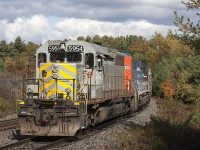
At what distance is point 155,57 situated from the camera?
5975 cm

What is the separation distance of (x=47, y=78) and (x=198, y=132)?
646cm

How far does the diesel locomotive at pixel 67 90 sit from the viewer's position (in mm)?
11773

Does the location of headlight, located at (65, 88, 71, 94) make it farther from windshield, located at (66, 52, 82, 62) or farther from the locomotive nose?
windshield, located at (66, 52, 82, 62)

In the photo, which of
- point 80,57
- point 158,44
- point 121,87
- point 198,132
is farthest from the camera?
point 158,44

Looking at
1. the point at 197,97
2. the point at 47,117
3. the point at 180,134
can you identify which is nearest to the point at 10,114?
the point at 47,117

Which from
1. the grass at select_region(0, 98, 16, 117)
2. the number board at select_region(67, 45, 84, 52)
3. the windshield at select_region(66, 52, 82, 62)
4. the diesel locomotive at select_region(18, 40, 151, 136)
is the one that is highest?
the number board at select_region(67, 45, 84, 52)

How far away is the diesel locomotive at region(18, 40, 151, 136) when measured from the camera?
11773mm

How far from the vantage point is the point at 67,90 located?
41.5 ft

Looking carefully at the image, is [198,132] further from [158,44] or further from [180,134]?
[158,44]

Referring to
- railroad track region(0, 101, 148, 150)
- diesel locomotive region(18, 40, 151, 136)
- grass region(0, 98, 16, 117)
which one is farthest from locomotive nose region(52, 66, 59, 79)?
grass region(0, 98, 16, 117)

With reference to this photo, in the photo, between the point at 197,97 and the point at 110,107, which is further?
A: the point at 110,107

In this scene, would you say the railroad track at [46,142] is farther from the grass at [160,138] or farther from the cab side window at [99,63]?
the cab side window at [99,63]

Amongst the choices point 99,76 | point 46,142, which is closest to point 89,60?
point 99,76

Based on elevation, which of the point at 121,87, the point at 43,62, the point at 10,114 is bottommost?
the point at 10,114
